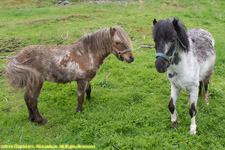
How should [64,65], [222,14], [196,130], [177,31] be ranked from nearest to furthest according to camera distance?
1. [177,31]
2. [196,130]
3. [64,65]
4. [222,14]

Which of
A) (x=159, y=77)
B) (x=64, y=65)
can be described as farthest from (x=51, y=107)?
(x=159, y=77)

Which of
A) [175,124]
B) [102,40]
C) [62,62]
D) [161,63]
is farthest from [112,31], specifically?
[175,124]

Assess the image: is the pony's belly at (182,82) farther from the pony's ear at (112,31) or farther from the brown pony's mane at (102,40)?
the pony's ear at (112,31)

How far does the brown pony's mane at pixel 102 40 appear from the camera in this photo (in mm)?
4590

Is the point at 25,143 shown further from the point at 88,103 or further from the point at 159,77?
the point at 159,77

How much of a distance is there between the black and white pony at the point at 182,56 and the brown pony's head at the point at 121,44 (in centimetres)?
108

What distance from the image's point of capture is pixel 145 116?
15.1 feet

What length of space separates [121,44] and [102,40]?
1.63ft

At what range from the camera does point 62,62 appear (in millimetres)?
4484

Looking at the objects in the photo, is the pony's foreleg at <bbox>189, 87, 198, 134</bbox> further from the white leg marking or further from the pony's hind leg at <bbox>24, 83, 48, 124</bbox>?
the pony's hind leg at <bbox>24, 83, 48, 124</bbox>

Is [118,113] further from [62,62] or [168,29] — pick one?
[168,29]

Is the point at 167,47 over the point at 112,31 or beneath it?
beneath

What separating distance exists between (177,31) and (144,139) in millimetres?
2180

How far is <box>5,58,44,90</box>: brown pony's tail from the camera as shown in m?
3.98
